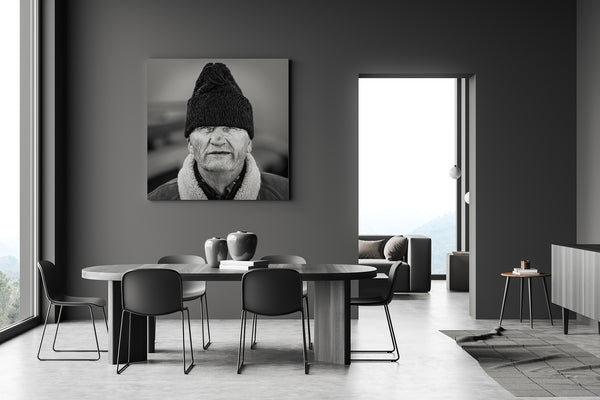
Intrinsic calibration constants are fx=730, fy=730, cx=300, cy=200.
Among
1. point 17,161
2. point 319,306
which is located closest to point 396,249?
point 319,306

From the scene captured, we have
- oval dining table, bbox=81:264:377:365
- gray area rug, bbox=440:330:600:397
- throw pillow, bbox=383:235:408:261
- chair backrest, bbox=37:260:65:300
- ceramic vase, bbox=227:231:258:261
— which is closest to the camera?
gray area rug, bbox=440:330:600:397

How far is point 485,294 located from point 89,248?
163 inches

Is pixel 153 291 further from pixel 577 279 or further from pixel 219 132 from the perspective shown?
pixel 577 279

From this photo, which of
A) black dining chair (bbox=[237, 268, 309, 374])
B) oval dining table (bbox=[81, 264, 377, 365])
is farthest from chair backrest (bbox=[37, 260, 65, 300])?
black dining chair (bbox=[237, 268, 309, 374])

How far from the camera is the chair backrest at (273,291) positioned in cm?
484

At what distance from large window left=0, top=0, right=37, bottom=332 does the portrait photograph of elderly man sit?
3.87 ft

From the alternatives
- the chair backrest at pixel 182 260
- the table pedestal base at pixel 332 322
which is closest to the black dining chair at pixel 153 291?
the table pedestal base at pixel 332 322

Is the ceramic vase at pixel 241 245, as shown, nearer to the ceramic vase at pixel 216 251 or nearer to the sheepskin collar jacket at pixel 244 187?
the ceramic vase at pixel 216 251

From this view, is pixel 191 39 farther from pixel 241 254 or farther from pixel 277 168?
pixel 241 254

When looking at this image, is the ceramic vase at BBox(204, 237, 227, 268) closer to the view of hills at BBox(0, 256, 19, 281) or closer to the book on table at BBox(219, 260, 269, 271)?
the book on table at BBox(219, 260, 269, 271)

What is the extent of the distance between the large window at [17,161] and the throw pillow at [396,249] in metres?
4.96

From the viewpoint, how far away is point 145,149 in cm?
758

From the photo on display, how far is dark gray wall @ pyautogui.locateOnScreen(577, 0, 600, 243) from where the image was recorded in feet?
23.3

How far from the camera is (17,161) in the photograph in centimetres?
677
